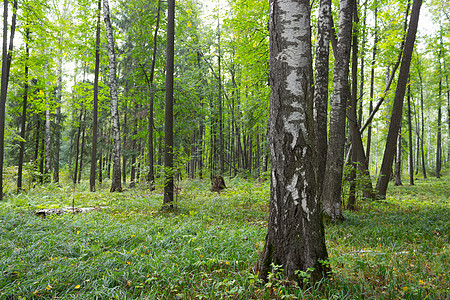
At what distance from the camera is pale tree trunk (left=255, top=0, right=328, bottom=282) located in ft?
7.84

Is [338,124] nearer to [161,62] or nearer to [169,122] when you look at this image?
[169,122]

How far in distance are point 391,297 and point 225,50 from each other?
743 inches

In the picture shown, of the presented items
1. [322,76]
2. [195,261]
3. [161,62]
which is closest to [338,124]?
[322,76]

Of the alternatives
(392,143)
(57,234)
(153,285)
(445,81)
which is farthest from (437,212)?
(445,81)

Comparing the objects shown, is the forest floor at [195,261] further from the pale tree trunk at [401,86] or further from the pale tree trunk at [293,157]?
the pale tree trunk at [401,86]

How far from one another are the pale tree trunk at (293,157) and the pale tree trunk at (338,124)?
3334 millimetres

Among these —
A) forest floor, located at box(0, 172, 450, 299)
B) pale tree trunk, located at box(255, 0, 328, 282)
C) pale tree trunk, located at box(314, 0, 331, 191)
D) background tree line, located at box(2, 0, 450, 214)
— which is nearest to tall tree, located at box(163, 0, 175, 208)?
→ background tree line, located at box(2, 0, 450, 214)

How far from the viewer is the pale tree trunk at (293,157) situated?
239 centimetres

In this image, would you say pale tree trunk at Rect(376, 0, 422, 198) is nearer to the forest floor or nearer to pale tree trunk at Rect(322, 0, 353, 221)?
the forest floor

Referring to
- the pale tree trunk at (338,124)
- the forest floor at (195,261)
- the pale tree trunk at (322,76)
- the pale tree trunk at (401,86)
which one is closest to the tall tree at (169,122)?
the forest floor at (195,261)

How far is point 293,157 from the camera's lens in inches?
94.3

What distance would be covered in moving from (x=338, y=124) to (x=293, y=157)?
3.60 m

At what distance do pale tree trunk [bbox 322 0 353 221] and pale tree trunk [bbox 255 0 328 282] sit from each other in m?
3.33

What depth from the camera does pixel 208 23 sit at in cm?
1789
